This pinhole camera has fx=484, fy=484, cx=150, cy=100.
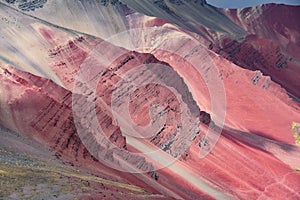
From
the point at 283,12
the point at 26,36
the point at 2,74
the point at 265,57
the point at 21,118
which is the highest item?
the point at 283,12

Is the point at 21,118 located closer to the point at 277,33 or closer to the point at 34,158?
the point at 34,158

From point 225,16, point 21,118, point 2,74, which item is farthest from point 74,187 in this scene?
point 225,16

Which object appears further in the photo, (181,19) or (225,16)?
(225,16)

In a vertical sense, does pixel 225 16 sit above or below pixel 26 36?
above

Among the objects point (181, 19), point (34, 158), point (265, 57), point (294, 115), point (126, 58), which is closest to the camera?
point (34, 158)

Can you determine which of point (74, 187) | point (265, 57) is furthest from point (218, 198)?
point (265, 57)

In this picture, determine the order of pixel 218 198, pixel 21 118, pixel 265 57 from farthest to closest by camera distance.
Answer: pixel 265 57, pixel 218 198, pixel 21 118
